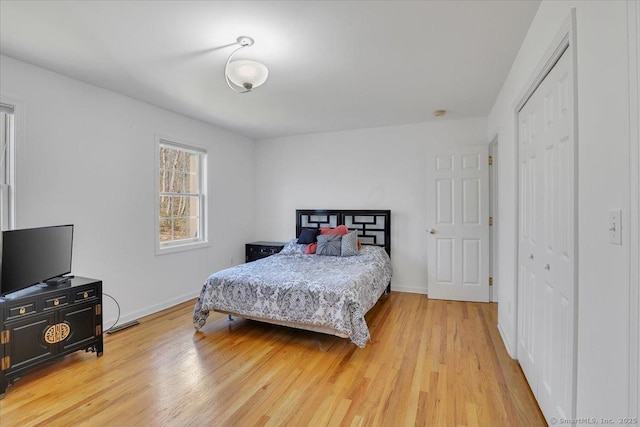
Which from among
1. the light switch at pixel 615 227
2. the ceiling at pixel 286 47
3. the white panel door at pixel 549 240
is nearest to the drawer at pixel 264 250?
the ceiling at pixel 286 47

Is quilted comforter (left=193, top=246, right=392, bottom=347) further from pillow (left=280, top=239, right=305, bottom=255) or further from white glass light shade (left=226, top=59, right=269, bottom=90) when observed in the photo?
white glass light shade (left=226, top=59, right=269, bottom=90)

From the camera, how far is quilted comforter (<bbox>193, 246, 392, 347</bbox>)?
2.71 m

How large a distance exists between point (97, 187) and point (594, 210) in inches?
154

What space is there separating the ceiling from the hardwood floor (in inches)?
97.8

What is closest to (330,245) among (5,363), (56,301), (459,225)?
(459,225)

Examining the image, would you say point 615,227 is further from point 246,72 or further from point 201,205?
point 201,205

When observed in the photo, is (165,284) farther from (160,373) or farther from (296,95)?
(296,95)

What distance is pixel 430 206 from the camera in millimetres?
4254

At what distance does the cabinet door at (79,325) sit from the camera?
244 cm

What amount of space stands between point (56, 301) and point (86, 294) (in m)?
0.21

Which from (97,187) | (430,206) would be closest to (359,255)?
(430,206)

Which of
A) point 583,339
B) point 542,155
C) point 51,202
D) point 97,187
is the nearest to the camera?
point 583,339

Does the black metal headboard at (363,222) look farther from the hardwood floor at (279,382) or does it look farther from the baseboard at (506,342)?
the baseboard at (506,342)

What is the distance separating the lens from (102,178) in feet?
10.6
